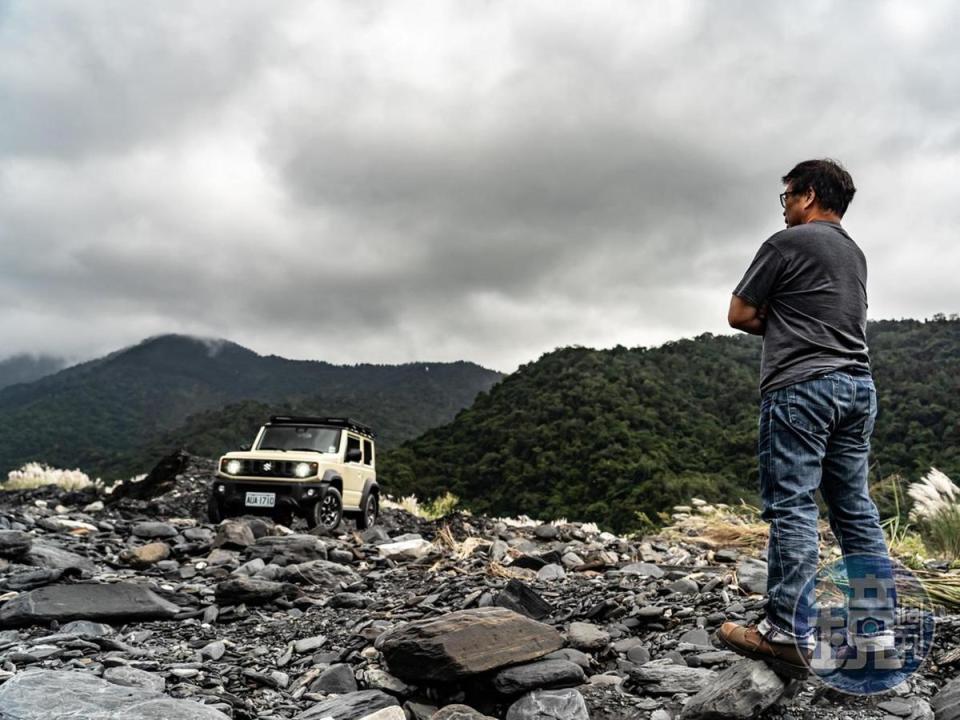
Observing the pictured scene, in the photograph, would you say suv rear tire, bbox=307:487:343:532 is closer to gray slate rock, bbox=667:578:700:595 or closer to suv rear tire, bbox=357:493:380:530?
suv rear tire, bbox=357:493:380:530

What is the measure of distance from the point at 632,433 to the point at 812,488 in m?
27.7

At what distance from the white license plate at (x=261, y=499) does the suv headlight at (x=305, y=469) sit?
0.44m

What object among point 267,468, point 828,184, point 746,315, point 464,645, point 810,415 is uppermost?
point 828,184

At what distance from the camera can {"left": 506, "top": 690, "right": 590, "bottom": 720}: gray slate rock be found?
362 centimetres

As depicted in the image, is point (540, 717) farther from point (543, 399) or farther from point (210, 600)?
Answer: point (543, 399)

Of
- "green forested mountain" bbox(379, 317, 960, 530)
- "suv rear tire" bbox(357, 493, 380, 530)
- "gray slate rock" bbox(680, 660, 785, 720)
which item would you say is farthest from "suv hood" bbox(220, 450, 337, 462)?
"green forested mountain" bbox(379, 317, 960, 530)

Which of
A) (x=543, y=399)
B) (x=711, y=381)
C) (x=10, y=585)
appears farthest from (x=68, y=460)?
(x=10, y=585)

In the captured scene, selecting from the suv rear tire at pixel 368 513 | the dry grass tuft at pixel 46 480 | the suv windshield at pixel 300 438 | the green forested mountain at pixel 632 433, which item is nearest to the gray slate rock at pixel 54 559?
the suv windshield at pixel 300 438

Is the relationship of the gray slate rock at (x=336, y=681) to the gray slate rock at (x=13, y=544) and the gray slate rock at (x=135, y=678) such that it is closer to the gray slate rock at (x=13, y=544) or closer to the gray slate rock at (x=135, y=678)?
the gray slate rock at (x=135, y=678)

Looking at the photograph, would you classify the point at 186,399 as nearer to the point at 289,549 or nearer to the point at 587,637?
the point at 289,549

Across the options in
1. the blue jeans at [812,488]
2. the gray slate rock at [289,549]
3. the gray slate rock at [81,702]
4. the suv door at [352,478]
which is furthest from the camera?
the suv door at [352,478]

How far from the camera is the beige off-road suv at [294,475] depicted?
10934mm

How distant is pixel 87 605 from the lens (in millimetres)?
5566

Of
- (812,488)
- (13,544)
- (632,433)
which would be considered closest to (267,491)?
(13,544)
